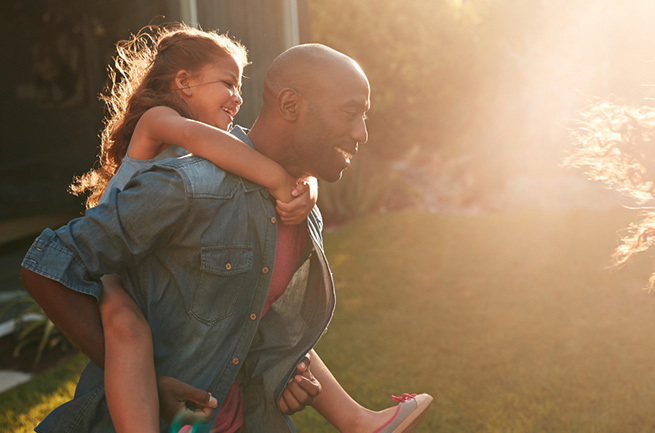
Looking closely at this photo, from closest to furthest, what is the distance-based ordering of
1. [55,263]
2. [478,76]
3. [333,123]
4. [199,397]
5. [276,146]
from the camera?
1. [55,263]
2. [199,397]
3. [333,123]
4. [276,146]
5. [478,76]

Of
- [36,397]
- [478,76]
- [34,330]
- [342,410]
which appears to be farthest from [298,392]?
[478,76]

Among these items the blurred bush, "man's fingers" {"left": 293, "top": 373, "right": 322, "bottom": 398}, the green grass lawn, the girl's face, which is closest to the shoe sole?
"man's fingers" {"left": 293, "top": 373, "right": 322, "bottom": 398}

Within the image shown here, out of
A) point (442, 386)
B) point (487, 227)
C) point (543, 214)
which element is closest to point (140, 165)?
point (442, 386)

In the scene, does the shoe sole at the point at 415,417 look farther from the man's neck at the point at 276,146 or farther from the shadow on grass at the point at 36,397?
the shadow on grass at the point at 36,397

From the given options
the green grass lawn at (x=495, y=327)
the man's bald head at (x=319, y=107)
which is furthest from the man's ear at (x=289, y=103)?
the green grass lawn at (x=495, y=327)

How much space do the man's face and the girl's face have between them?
869 millimetres

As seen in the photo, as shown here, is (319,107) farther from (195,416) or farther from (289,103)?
(195,416)

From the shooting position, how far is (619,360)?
5352 millimetres

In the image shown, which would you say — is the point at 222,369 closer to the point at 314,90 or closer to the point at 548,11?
the point at 314,90

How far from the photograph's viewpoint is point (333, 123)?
214 cm

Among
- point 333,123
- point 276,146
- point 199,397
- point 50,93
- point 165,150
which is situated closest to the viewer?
point 199,397

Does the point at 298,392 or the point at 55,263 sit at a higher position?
the point at 55,263

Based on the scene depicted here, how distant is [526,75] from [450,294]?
553 centimetres

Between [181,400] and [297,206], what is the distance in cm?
68
